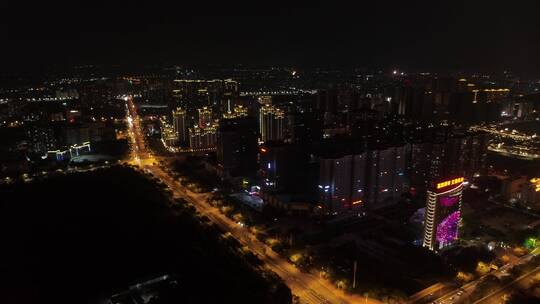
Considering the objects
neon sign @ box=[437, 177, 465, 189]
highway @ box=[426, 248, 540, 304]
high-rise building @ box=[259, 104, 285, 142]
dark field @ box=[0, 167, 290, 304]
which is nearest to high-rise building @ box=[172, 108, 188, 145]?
high-rise building @ box=[259, 104, 285, 142]

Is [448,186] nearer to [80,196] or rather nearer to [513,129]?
[80,196]

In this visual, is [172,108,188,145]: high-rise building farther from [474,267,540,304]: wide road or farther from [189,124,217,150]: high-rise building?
[474,267,540,304]: wide road

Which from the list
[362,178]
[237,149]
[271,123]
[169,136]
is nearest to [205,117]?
[169,136]

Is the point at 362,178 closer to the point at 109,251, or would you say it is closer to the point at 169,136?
the point at 109,251

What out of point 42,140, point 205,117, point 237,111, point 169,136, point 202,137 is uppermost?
point 205,117

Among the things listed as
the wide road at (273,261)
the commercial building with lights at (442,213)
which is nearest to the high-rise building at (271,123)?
the wide road at (273,261)

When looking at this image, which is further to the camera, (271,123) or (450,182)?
(271,123)

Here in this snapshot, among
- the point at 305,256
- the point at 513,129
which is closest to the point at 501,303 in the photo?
the point at 305,256

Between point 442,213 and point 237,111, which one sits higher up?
point 237,111
